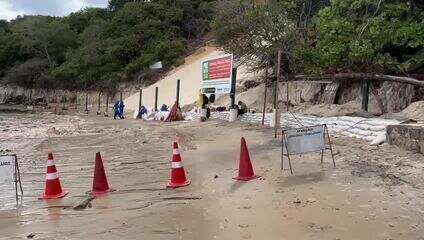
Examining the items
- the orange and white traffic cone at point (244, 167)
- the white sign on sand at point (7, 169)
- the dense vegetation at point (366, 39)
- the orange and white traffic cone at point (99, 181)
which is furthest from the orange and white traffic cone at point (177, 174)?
the dense vegetation at point (366, 39)

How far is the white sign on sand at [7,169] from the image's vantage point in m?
7.57

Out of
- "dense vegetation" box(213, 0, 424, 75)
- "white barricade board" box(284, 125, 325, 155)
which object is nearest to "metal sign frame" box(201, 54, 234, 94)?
"dense vegetation" box(213, 0, 424, 75)

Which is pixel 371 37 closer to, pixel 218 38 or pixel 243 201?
pixel 243 201

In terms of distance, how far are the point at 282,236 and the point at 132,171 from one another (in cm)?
546

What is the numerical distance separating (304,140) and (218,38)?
20.9 meters

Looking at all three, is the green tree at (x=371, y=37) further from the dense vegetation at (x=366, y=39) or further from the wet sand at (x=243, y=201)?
the wet sand at (x=243, y=201)

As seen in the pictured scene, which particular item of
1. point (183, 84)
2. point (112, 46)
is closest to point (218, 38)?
point (183, 84)

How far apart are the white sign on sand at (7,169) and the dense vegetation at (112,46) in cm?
4048

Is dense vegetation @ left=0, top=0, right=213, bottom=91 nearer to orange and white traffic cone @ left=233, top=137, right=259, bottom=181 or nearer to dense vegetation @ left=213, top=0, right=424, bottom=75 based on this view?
dense vegetation @ left=213, top=0, right=424, bottom=75

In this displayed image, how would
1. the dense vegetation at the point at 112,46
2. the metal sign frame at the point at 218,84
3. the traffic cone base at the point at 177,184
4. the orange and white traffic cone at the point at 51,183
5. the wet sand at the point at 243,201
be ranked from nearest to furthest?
the wet sand at the point at 243,201 → the orange and white traffic cone at the point at 51,183 → the traffic cone base at the point at 177,184 → the metal sign frame at the point at 218,84 → the dense vegetation at the point at 112,46

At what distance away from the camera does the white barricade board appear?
8195 millimetres

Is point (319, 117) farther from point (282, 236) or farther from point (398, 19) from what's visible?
point (282, 236)

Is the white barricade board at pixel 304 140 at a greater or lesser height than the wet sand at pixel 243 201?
greater

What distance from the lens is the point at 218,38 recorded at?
28.6 m
